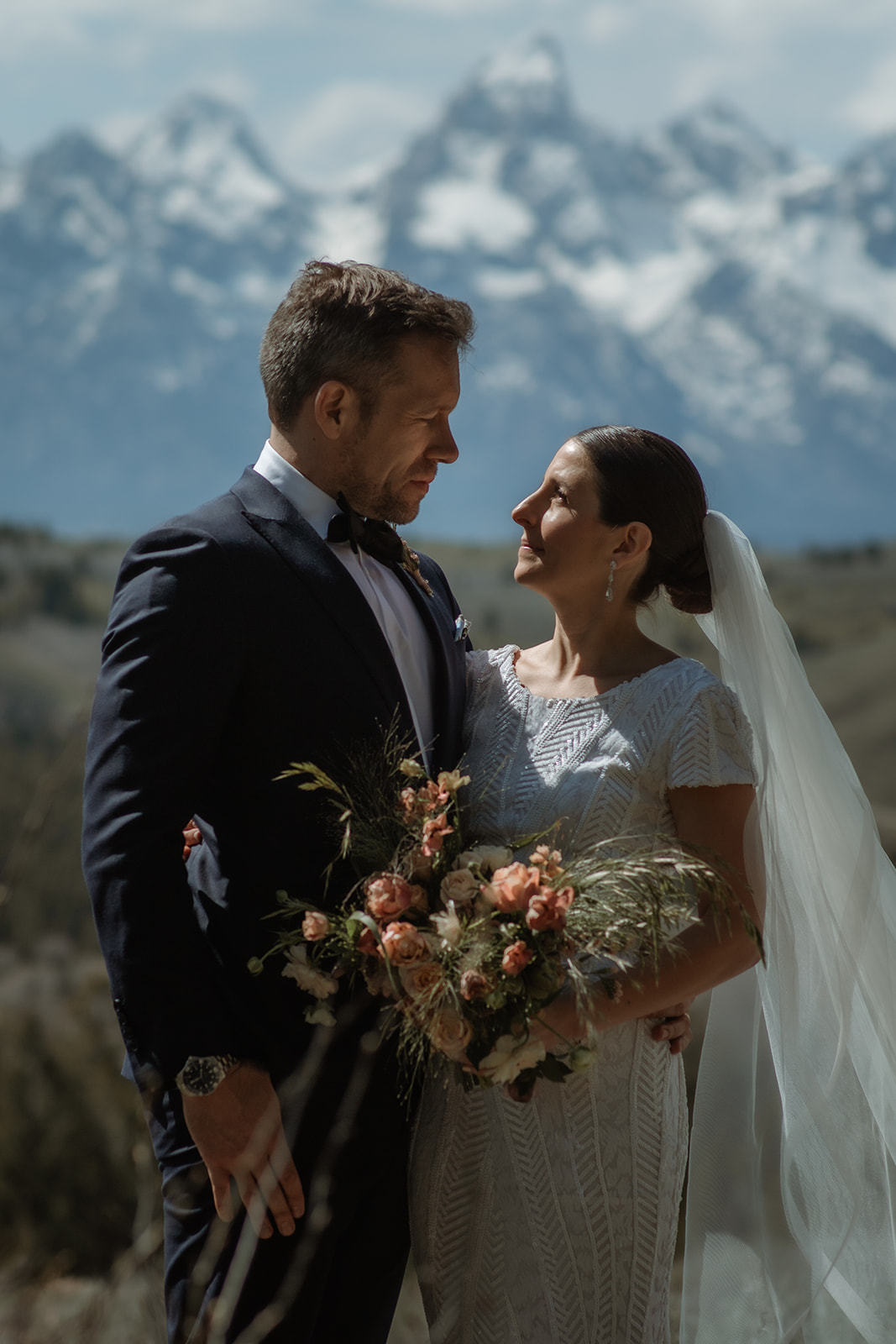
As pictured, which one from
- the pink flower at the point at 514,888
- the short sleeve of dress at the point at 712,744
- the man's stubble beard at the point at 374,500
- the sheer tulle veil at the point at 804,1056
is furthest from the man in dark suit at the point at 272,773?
the sheer tulle veil at the point at 804,1056

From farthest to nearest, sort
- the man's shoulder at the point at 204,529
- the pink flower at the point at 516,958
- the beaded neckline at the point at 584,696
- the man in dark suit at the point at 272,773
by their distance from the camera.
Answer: the beaded neckline at the point at 584,696, the man's shoulder at the point at 204,529, the man in dark suit at the point at 272,773, the pink flower at the point at 516,958

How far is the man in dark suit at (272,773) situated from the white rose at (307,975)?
102mm

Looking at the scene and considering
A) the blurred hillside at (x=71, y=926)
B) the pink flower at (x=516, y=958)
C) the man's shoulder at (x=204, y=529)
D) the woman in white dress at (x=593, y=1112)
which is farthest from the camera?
the woman in white dress at (x=593, y=1112)

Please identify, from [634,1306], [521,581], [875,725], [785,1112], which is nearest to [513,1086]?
[634,1306]

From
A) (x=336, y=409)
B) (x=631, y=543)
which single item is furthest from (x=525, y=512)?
(x=336, y=409)

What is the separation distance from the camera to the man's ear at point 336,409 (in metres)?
2.78

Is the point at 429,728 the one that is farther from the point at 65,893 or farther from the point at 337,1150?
the point at 65,893

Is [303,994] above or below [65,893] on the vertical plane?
above

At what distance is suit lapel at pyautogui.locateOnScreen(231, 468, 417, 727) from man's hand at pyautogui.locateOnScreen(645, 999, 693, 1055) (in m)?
0.85

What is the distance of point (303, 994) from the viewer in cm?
256

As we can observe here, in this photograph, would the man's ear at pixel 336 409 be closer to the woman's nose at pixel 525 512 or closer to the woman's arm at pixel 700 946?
the woman's nose at pixel 525 512

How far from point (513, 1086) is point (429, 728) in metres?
0.81

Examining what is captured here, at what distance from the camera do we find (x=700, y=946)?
2.56 m

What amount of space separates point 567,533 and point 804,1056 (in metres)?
1.35
